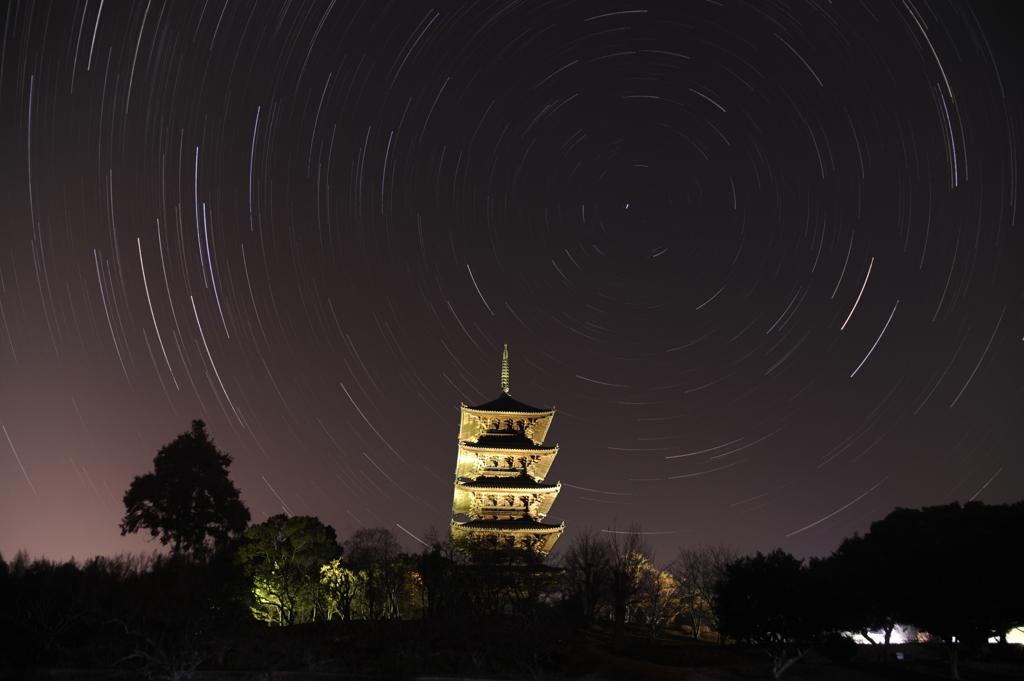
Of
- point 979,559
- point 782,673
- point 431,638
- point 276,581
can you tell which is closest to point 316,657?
point 431,638

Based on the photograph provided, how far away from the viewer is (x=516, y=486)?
42781 mm

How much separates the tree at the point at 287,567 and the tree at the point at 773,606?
69.0ft

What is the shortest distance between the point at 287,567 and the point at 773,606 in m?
24.7

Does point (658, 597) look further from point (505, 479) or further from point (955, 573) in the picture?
point (955, 573)

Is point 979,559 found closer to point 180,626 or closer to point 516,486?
point 516,486

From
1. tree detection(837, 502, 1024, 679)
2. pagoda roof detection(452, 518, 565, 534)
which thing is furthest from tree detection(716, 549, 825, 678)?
pagoda roof detection(452, 518, 565, 534)

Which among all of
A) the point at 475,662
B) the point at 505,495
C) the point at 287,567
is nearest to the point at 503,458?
the point at 505,495

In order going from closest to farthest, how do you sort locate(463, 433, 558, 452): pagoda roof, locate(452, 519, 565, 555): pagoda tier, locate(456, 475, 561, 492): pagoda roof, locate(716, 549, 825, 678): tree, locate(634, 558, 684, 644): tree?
locate(716, 549, 825, 678): tree < locate(452, 519, 565, 555): pagoda tier < locate(456, 475, 561, 492): pagoda roof < locate(463, 433, 558, 452): pagoda roof < locate(634, 558, 684, 644): tree

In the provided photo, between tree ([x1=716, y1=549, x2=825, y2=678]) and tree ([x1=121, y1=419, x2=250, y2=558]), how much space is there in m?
35.6

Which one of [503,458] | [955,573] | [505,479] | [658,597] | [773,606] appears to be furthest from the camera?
[658,597]

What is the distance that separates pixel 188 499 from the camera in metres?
45.8

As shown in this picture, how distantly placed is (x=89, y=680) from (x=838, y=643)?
32.0 metres

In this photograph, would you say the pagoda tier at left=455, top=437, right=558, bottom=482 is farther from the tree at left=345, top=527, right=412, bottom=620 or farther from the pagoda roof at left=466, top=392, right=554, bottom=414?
the tree at left=345, top=527, right=412, bottom=620

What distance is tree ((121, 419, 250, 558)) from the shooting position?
44719mm
